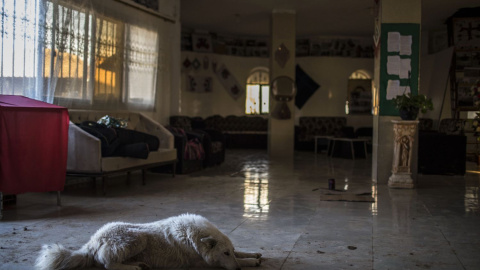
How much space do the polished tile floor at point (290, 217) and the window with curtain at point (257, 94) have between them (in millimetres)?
8204

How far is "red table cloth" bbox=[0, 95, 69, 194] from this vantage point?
185 inches

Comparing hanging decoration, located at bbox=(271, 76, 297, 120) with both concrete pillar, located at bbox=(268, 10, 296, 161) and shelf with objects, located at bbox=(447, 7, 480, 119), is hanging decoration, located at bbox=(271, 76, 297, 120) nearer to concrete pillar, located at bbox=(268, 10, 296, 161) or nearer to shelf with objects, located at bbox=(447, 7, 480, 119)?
concrete pillar, located at bbox=(268, 10, 296, 161)

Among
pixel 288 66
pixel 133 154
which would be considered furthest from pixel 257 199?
pixel 288 66

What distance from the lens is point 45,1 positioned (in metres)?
6.59

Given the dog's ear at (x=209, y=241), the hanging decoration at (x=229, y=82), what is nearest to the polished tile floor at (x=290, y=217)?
the dog's ear at (x=209, y=241)

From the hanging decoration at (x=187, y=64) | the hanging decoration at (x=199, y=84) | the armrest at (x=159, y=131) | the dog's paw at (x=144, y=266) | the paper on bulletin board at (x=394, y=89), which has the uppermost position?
the hanging decoration at (x=187, y=64)

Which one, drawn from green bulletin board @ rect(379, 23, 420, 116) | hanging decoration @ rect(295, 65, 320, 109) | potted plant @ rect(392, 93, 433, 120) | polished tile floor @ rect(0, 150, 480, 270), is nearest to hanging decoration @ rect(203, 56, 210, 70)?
hanging decoration @ rect(295, 65, 320, 109)

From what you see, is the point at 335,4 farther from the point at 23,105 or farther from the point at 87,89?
the point at 23,105

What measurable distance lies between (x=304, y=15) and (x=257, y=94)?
3.97m

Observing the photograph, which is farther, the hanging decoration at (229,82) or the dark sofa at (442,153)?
the hanging decoration at (229,82)

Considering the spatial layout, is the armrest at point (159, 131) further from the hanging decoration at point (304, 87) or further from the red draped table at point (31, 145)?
the hanging decoration at point (304, 87)

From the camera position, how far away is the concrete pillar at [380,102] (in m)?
7.54

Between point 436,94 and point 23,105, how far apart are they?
1106cm

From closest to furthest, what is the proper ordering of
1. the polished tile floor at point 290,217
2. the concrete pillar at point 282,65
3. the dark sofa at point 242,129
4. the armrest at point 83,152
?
the polished tile floor at point 290,217, the armrest at point 83,152, the concrete pillar at point 282,65, the dark sofa at point 242,129
